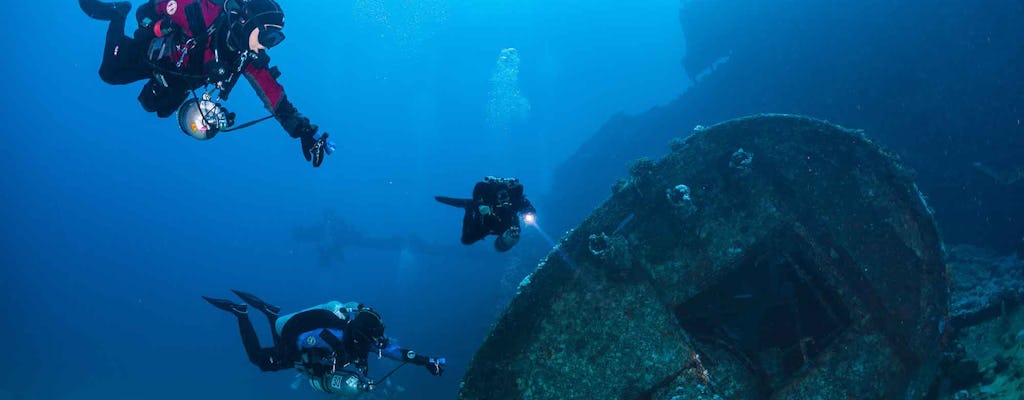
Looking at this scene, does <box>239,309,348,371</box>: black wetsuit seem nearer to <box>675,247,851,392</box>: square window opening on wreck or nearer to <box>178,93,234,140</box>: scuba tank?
<box>178,93,234,140</box>: scuba tank

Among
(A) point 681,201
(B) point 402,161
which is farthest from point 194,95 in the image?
(B) point 402,161

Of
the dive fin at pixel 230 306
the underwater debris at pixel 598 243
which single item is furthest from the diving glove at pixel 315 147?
the dive fin at pixel 230 306

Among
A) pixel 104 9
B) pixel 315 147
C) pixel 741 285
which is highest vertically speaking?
pixel 104 9

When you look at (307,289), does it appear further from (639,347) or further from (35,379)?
(639,347)

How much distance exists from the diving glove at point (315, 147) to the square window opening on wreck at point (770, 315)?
3.88 meters

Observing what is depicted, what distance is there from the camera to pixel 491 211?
420 centimetres

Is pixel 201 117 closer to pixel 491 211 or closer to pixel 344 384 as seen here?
pixel 491 211

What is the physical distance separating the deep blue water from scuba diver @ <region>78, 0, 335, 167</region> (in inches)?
668

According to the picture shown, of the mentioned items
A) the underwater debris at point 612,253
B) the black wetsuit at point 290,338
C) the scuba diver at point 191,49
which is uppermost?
the scuba diver at point 191,49

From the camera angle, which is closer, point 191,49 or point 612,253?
point 191,49

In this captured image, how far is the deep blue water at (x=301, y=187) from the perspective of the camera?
49.7 metres

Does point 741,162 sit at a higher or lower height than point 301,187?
lower

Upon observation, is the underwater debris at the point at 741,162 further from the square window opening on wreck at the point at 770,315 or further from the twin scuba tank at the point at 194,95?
the twin scuba tank at the point at 194,95

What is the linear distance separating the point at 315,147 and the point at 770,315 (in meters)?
4.92
